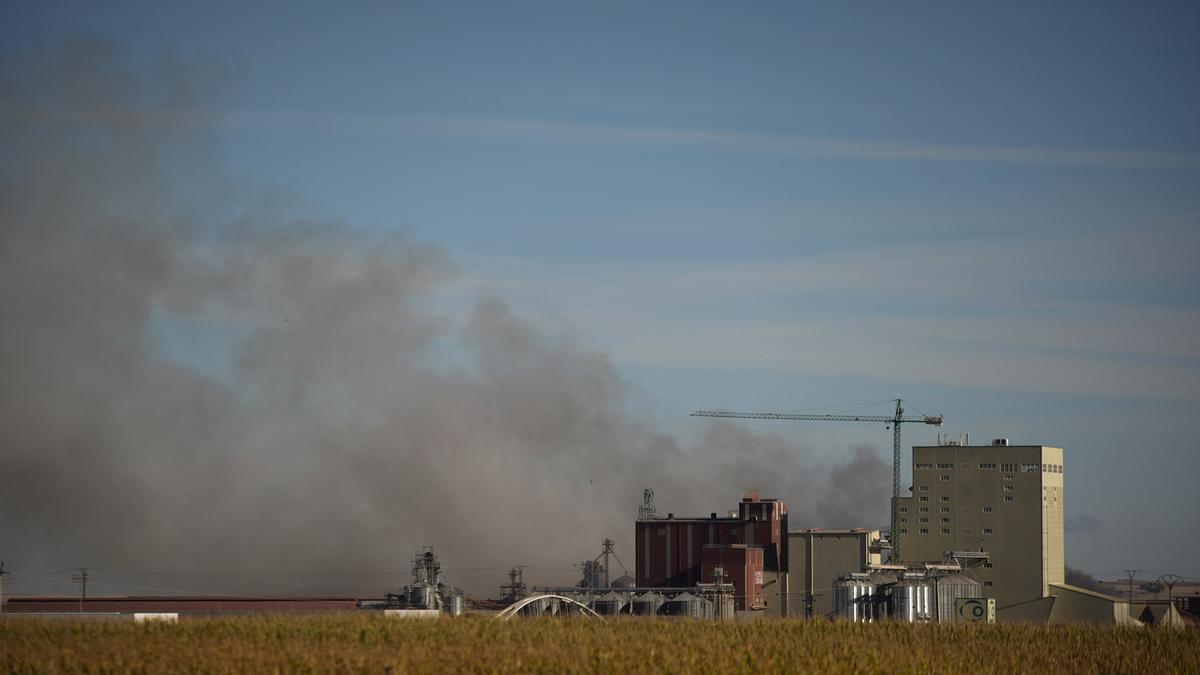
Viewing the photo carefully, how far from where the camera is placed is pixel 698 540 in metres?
151

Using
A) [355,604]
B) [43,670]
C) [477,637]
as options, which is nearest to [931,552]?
[355,604]

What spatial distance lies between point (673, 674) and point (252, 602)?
74.6 metres

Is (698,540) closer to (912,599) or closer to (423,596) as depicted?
(912,599)

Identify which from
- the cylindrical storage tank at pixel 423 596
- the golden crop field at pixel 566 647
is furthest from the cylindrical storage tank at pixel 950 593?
the golden crop field at pixel 566 647

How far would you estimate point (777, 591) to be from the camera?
485 ft

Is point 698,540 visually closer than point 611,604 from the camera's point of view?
No

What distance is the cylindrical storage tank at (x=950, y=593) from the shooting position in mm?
127650

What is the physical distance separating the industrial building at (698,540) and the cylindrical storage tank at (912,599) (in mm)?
23453

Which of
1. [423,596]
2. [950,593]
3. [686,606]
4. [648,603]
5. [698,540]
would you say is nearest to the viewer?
[423,596]

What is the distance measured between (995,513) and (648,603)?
4681 centimetres

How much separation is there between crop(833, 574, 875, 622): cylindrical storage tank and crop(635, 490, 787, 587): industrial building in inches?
545

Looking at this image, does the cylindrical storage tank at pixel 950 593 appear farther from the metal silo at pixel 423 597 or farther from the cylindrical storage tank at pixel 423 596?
the cylindrical storage tank at pixel 423 596

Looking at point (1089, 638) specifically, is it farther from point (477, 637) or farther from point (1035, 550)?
point (1035, 550)

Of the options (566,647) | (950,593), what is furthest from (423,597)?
(566,647)
